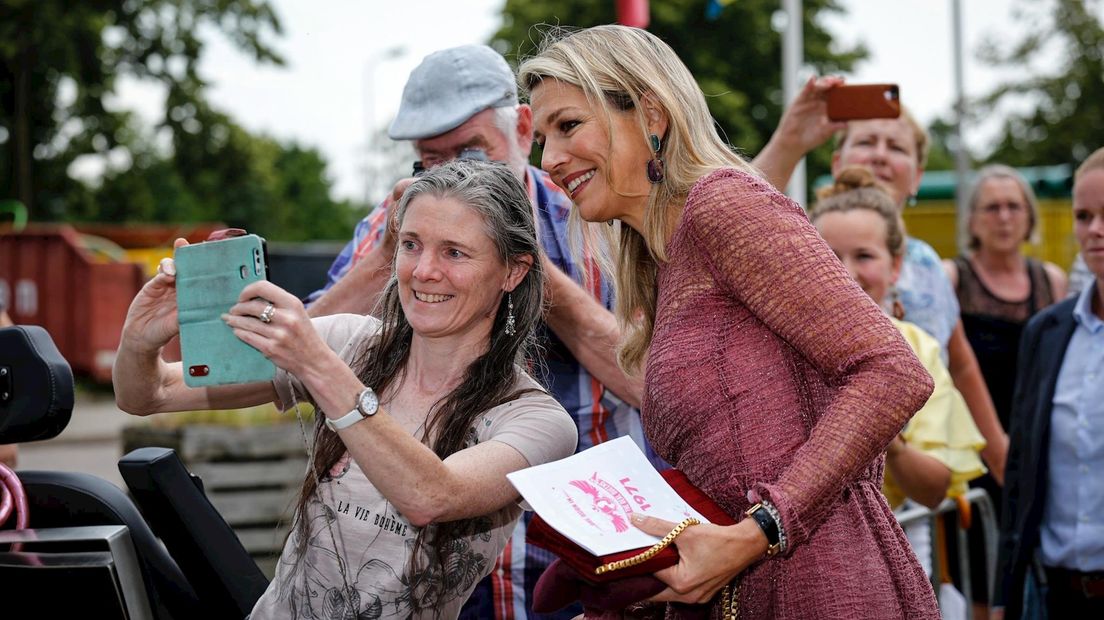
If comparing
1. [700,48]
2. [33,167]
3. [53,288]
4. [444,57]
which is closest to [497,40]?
[700,48]

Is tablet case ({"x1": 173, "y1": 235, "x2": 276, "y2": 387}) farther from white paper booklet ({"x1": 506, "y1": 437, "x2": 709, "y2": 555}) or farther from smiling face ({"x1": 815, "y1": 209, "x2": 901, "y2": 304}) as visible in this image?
smiling face ({"x1": 815, "y1": 209, "x2": 901, "y2": 304})

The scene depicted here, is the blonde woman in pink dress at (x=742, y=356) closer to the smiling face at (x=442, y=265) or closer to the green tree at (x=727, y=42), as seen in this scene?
the smiling face at (x=442, y=265)

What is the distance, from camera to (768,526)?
184 cm

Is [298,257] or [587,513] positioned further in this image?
[298,257]

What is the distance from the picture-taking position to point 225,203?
35344 mm

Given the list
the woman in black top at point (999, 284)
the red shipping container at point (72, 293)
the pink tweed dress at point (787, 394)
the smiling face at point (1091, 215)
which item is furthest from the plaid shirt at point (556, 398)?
the red shipping container at point (72, 293)

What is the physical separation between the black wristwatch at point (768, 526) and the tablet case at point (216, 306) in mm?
814

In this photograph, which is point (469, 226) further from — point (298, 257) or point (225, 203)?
point (225, 203)

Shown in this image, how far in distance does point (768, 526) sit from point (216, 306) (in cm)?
98

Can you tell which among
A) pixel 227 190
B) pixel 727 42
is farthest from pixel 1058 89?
pixel 227 190

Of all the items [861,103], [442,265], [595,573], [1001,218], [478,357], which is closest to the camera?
[595,573]

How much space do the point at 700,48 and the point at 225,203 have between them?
15.8m

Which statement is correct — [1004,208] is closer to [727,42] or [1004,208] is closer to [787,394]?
[787,394]

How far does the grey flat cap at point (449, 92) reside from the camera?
2898 mm
